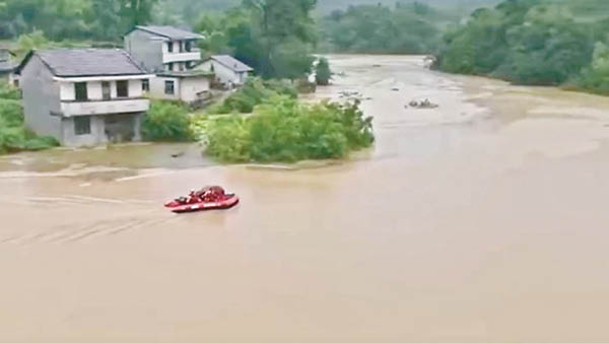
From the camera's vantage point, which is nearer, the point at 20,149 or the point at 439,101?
the point at 20,149

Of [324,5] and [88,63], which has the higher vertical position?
[324,5]

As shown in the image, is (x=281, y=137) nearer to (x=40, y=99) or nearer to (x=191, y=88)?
(x=40, y=99)

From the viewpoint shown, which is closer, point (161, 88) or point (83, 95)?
point (83, 95)

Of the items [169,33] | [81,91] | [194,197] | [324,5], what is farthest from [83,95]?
[324,5]

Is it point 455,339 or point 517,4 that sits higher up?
point 517,4

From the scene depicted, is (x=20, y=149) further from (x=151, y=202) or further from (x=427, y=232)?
(x=427, y=232)

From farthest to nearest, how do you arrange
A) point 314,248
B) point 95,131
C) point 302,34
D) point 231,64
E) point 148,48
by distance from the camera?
point 302,34, point 231,64, point 148,48, point 95,131, point 314,248

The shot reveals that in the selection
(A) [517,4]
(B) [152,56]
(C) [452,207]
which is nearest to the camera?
(C) [452,207]

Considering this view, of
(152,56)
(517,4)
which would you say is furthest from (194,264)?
(517,4)
